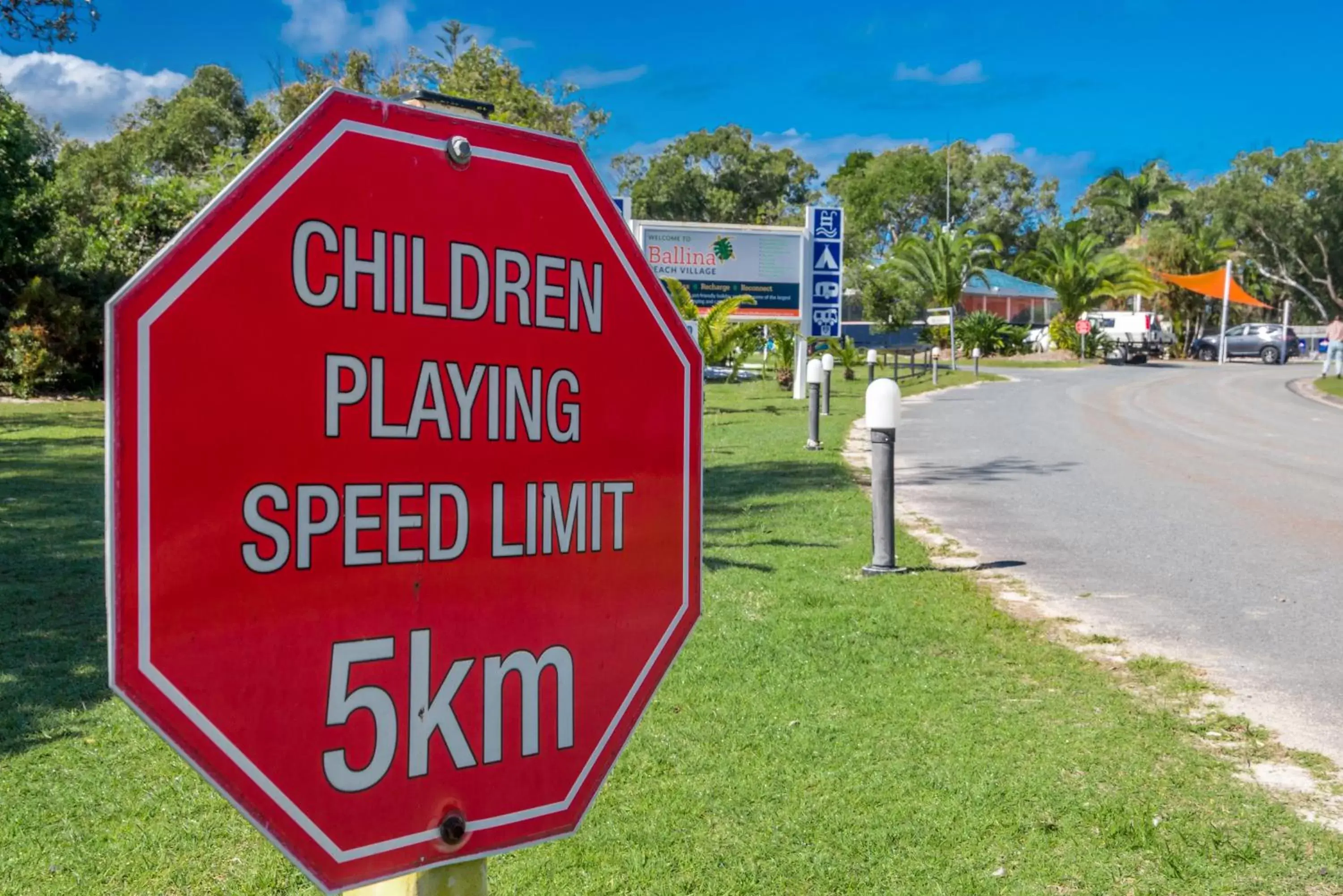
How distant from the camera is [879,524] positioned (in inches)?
306

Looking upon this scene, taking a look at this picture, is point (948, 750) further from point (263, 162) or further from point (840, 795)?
point (263, 162)

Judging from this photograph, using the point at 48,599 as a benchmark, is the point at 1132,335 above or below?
above

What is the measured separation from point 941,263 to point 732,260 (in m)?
22.8

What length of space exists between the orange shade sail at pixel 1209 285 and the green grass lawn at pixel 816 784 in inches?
1880

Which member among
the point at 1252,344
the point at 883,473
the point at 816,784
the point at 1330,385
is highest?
the point at 1252,344

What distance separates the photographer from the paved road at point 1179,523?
599 centimetres

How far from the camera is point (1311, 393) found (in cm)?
2789

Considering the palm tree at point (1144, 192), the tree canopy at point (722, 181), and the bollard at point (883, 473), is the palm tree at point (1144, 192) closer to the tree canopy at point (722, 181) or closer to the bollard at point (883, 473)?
the tree canopy at point (722, 181)

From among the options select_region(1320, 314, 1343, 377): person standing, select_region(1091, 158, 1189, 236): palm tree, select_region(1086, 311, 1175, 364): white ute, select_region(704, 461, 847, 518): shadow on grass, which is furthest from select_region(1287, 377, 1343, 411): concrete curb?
select_region(1091, 158, 1189, 236): palm tree

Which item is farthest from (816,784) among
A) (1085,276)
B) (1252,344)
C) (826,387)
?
(1252,344)

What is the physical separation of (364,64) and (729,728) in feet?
94.0

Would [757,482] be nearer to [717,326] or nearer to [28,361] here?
[717,326]

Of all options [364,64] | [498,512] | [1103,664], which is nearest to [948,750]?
[1103,664]

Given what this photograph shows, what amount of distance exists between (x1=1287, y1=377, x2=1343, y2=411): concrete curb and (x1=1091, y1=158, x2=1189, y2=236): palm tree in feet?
123
